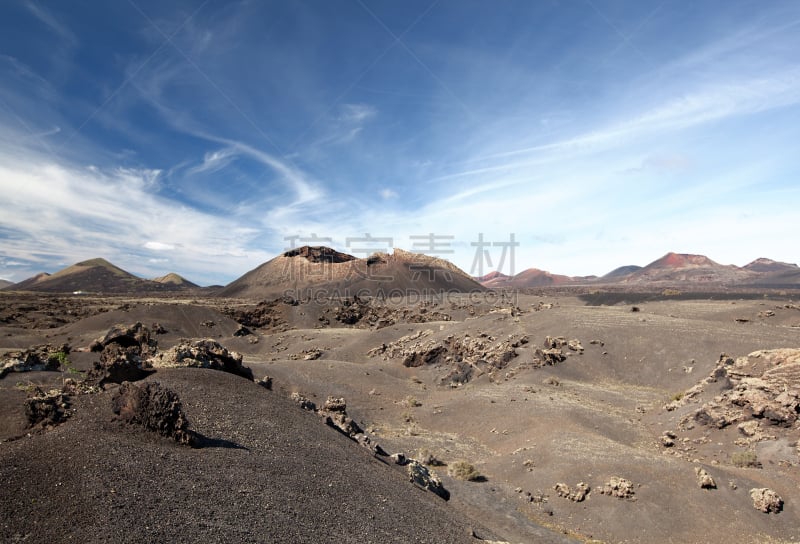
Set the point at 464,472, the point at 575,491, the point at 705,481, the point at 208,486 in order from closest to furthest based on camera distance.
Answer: the point at 208,486 < the point at 705,481 < the point at 575,491 < the point at 464,472

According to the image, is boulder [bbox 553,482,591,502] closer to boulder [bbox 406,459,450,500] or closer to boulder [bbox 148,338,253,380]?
boulder [bbox 406,459,450,500]

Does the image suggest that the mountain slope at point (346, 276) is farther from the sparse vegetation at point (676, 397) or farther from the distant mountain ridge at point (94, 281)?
the sparse vegetation at point (676, 397)

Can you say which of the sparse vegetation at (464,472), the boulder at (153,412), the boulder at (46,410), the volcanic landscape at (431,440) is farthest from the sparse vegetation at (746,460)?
the boulder at (46,410)

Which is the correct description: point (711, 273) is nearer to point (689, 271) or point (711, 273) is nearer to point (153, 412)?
point (689, 271)

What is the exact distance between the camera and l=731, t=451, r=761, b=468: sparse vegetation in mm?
11648

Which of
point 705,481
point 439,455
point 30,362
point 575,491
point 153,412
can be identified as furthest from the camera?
point 439,455

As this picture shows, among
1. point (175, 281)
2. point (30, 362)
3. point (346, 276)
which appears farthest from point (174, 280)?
point (30, 362)

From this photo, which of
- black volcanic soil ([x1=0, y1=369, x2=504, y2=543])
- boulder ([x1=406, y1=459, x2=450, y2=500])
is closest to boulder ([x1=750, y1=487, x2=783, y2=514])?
black volcanic soil ([x1=0, y1=369, x2=504, y2=543])

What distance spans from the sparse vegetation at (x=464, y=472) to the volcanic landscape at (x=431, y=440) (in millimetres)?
48

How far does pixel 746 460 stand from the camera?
11773 millimetres

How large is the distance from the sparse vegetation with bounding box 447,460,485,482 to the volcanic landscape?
0.05 metres

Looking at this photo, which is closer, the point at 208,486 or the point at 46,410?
the point at 208,486

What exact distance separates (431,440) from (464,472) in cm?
391

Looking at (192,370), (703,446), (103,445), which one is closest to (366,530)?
(103,445)
